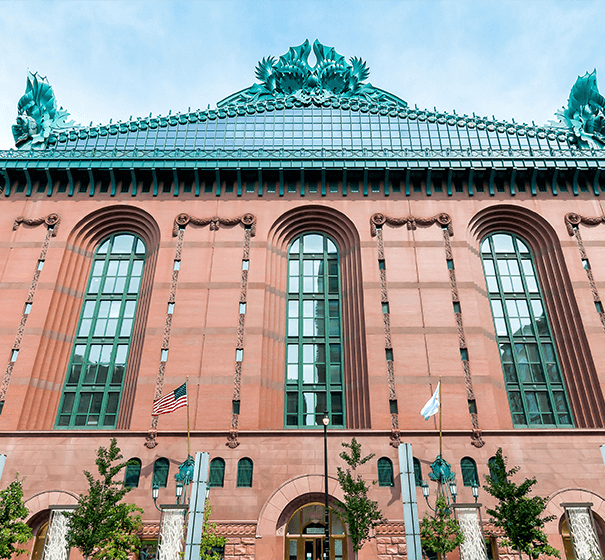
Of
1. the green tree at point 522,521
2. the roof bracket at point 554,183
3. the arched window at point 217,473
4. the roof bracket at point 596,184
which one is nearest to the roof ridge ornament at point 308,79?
the roof bracket at point 554,183

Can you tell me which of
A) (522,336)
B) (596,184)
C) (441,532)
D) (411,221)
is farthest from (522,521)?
(596,184)

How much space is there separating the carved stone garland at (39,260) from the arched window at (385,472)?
22.7 meters

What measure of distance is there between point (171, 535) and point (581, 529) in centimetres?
1888

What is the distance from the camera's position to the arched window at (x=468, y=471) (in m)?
27.3

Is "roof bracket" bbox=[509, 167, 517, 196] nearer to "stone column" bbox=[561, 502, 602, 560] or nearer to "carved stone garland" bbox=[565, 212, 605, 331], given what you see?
"carved stone garland" bbox=[565, 212, 605, 331]

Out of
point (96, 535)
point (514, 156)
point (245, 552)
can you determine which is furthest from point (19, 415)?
point (514, 156)

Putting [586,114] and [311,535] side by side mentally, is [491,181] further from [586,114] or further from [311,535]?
[311,535]

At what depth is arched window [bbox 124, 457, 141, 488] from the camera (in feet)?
89.9

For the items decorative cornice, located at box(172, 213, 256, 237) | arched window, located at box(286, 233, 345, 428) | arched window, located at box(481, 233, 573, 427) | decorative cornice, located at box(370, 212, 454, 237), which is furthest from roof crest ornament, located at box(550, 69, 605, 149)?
decorative cornice, located at box(172, 213, 256, 237)

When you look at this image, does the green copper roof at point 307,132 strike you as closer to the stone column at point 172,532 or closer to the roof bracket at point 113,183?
the roof bracket at point 113,183

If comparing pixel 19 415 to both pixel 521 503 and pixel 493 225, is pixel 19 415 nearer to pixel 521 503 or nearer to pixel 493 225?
pixel 521 503

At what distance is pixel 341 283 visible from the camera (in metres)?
35.4

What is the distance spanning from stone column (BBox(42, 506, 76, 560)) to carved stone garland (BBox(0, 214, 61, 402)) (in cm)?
981

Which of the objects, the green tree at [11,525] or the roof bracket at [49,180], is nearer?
the green tree at [11,525]
